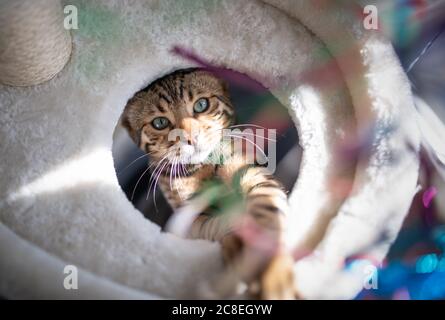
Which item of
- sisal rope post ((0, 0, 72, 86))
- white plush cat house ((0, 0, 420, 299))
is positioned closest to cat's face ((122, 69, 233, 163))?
white plush cat house ((0, 0, 420, 299))

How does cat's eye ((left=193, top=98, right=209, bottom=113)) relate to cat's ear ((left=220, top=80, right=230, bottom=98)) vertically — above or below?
below

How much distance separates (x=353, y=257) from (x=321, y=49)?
534 mm

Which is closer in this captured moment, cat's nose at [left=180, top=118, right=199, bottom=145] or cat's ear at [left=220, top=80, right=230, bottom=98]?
cat's nose at [left=180, top=118, right=199, bottom=145]

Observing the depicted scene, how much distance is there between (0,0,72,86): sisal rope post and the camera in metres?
0.84

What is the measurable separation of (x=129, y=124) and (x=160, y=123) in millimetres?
142

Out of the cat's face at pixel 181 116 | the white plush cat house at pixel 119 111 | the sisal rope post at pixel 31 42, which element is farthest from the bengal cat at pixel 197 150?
the sisal rope post at pixel 31 42

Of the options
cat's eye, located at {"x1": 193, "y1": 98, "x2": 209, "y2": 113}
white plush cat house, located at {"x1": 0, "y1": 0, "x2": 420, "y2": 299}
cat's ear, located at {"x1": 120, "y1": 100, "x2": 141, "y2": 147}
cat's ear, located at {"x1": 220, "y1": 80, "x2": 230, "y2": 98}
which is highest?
cat's ear, located at {"x1": 220, "y1": 80, "x2": 230, "y2": 98}

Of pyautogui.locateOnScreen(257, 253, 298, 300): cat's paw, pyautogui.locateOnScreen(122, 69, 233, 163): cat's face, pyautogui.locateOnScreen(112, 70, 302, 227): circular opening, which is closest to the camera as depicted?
pyautogui.locateOnScreen(257, 253, 298, 300): cat's paw

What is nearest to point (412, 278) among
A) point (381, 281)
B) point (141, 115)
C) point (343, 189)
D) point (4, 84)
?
point (381, 281)

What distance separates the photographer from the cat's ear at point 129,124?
132 centimetres

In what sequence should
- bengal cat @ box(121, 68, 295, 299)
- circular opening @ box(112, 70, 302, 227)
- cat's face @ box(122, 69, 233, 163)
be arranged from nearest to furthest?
bengal cat @ box(121, 68, 295, 299)
cat's face @ box(122, 69, 233, 163)
circular opening @ box(112, 70, 302, 227)

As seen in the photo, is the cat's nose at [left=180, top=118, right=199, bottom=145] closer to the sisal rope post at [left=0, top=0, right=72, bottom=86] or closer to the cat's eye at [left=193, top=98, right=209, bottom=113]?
the cat's eye at [left=193, top=98, right=209, bottom=113]

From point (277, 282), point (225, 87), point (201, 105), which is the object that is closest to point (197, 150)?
point (201, 105)

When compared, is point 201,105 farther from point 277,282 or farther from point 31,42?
point 277,282
